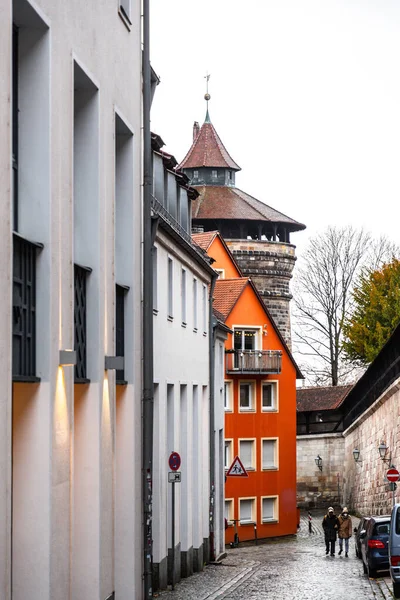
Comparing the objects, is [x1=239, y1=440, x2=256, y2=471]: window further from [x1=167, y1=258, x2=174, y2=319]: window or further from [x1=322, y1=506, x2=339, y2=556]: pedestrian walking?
[x1=167, y1=258, x2=174, y2=319]: window

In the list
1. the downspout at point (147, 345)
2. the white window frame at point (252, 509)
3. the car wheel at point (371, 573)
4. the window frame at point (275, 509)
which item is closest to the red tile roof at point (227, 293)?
the white window frame at point (252, 509)

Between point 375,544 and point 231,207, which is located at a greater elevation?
point 231,207

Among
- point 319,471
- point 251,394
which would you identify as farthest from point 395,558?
point 319,471

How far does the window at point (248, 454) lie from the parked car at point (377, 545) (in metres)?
24.0

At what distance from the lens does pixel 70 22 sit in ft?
44.0

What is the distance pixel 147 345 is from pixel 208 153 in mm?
62927

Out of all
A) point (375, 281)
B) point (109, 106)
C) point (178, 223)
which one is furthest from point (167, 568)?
point (375, 281)

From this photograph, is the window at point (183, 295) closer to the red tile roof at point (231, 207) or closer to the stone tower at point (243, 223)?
the stone tower at point (243, 223)

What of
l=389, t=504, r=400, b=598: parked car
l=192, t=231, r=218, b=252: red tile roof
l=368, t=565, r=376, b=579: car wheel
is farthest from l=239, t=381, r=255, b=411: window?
l=389, t=504, r=400, b=598: parked car

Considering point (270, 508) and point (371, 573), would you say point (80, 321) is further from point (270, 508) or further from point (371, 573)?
point (270, 508)

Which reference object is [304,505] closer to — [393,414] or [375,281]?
[375,281]

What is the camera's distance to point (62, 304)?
1282 centimetres

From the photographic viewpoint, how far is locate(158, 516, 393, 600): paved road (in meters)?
21.4

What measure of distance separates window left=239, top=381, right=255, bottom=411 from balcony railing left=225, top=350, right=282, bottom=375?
47.2 inches
